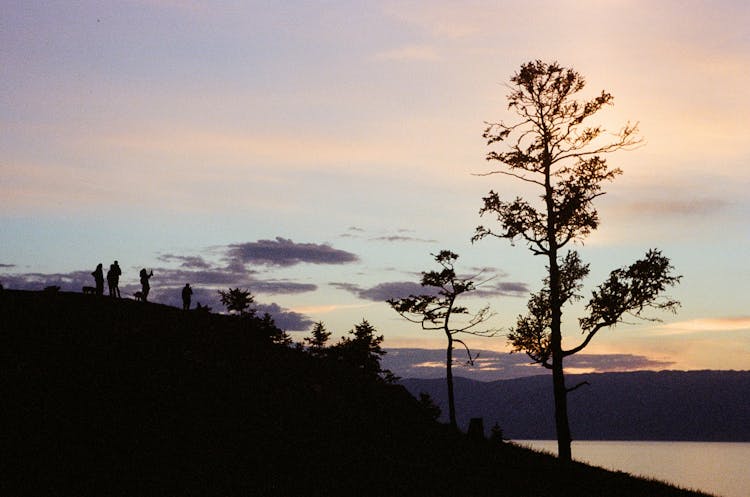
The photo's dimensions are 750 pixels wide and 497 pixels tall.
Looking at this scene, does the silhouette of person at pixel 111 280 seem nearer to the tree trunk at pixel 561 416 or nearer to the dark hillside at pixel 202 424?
the dark hillside at pixel 202 424

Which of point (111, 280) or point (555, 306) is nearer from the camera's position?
Answer: point (555, 306)

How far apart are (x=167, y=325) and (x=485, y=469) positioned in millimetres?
19548

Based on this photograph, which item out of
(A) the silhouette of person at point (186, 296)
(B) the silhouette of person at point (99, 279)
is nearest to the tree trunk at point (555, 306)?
(A) the silhouette of person at point (186, 296)

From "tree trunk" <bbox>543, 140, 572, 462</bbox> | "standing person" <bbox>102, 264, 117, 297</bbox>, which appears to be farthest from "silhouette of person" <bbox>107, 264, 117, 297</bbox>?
"tree trunk" <bbox>543, 140, 572, 462</bbox>

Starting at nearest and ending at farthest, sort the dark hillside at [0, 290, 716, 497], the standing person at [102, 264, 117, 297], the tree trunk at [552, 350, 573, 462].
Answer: the dark hillside at [0, 290, 716, 497]
the tree trunk at [552, 350, 573, 462]
the standing person at [102, 264, 117, 297]

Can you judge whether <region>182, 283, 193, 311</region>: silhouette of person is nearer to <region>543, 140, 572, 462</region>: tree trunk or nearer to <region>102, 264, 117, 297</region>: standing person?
<region>102, 264, 117, 297</region>: standing person

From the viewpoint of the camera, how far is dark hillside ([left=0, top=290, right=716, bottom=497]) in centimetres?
2441

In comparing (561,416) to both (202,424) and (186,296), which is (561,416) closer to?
(202,424)

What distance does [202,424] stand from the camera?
97.4 ft

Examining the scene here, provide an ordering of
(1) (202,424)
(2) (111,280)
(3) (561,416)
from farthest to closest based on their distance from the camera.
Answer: (2) (111,280), (3) (561,416), (1) (202,424)

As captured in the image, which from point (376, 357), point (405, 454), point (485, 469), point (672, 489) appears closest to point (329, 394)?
point (405, 454)

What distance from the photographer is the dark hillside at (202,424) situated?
961 inches

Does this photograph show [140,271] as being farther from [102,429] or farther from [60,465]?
[60,465]

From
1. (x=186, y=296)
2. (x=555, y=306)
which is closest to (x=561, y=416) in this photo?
(x=555, y=306)
